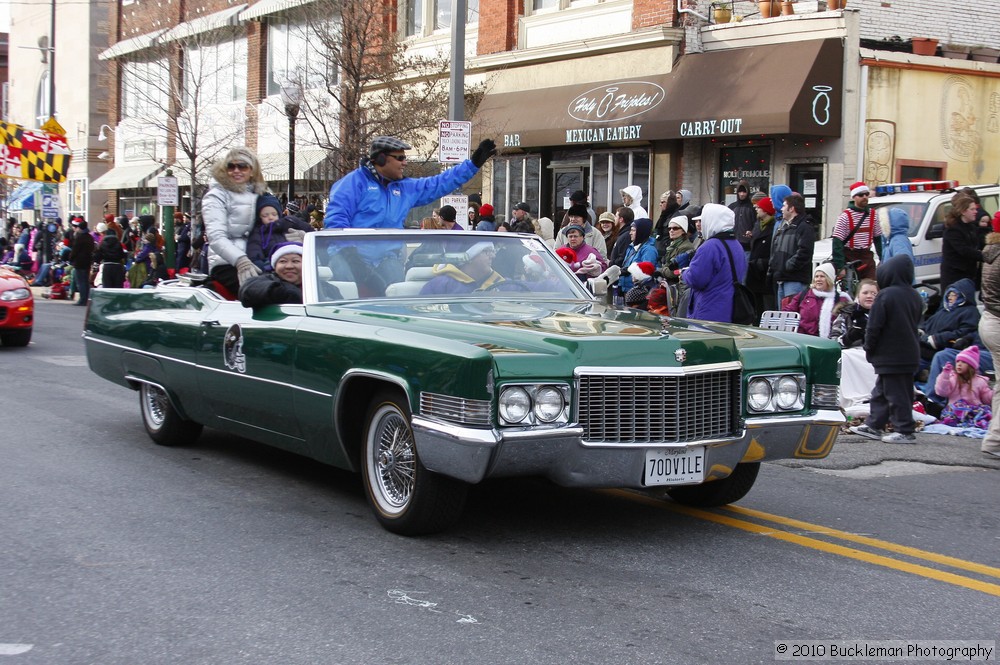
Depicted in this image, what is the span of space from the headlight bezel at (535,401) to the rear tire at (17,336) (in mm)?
11516

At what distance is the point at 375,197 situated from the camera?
8.32 m

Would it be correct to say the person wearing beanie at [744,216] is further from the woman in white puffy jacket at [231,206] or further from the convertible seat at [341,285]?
the convertible seat at [341,285]

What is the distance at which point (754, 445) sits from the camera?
18.7 feet

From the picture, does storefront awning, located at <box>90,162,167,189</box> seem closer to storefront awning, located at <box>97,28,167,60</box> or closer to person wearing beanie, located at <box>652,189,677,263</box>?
storefront awning, located at <box>97,28,167,60</box>

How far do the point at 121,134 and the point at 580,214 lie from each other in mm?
32471

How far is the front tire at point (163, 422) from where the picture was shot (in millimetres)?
7984

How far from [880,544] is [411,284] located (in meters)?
2.90

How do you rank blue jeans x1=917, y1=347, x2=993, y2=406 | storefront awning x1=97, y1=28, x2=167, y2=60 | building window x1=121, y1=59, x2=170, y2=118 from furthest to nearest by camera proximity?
storefront awning x1=97, y1=28, x2=167, y2=60 < building window x1=121, y1=59, x2=170, y2=118 < blue jeans x1=917, y1=347, x2=993, y2=406

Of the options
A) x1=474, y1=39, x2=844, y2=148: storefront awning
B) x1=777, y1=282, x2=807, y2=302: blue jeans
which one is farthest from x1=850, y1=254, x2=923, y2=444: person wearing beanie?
x1=474, y1=39, x2=844, y2=148: storefront awning

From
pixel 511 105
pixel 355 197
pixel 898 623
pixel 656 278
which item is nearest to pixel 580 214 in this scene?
pixel 656 278

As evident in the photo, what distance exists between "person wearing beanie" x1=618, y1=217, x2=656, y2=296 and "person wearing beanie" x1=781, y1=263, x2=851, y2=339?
1.83 meters

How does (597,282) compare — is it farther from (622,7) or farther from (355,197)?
(622,7)

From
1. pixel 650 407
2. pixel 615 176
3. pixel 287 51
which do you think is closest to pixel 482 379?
pixel 650 407

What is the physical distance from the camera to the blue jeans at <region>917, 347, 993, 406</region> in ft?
35.3
